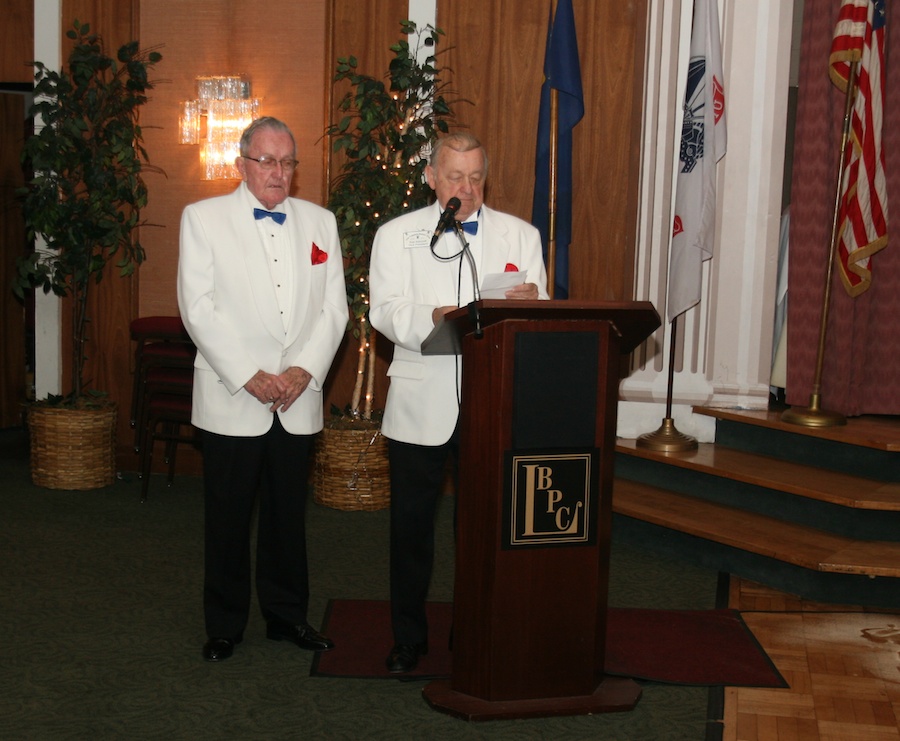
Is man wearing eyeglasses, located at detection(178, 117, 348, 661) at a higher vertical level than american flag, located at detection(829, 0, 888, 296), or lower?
lower

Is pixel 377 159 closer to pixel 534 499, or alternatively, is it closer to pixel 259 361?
pixel 259 361

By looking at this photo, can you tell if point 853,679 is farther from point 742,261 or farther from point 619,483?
point 742,261

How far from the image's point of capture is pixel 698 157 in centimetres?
518

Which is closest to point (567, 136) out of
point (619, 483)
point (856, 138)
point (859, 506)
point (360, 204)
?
point (360, 204)

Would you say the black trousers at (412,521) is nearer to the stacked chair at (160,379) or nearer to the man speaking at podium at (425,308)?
the man speaking at podium at (425,308)

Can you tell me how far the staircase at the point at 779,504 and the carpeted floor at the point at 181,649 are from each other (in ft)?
0.66

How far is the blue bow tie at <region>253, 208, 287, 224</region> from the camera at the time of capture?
3.30 meters

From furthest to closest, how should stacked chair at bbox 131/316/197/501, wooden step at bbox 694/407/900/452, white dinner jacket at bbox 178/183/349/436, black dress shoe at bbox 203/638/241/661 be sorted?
stacked chair at bbox 131/316/197/501 → wooden step at bbox 694/407/900/452 → black dress shoe at bbox 203/638/241/661 → white dinner jacket at bbox 178/183/349/436

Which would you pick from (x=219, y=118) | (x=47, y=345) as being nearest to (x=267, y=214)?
(x=219, y=118)

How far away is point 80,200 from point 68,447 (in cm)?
140

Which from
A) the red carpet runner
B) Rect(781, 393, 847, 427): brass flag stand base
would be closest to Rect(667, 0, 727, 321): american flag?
Rect(781, 393, 847, 427): brass flag stand base

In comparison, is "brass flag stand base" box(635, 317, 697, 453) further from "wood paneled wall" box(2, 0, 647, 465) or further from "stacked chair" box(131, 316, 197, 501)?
"stacked chair" box(131, 316, 197, 501)

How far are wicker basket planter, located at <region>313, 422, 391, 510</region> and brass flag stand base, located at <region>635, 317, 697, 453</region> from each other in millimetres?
1395

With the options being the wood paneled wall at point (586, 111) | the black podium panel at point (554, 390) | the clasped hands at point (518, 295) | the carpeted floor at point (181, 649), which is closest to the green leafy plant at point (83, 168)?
the carpeted floor at point (181, 649)
